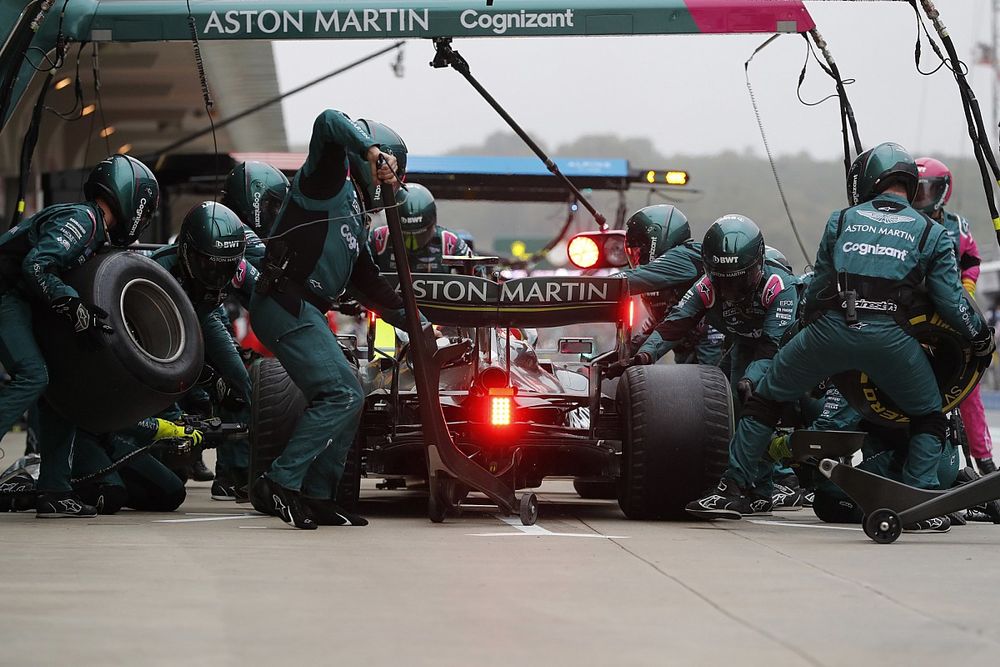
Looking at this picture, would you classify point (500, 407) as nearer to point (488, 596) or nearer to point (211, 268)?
point (211, 268)

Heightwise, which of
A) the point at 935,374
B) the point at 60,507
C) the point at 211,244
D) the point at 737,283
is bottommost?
the point at 60,507

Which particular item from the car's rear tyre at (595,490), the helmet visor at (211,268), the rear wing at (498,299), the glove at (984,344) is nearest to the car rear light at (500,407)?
the rear wing at (498,299)

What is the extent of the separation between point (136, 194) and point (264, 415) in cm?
146

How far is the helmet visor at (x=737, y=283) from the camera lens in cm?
984

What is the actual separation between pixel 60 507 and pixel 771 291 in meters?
4.59

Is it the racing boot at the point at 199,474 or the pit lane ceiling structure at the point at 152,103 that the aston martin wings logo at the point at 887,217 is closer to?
the racing boot at the point at 199,474

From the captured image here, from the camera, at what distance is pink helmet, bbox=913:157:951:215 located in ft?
32.0

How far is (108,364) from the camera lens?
852cm

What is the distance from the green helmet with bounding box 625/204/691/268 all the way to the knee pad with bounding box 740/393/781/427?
2.89 metres

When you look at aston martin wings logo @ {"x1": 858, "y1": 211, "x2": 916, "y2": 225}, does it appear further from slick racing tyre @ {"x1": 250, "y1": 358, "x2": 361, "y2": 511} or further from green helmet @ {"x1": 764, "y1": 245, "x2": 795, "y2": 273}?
slick racing tyre @ {"x1": 250, "y1": 358, "x2": 361, "y2": 511}

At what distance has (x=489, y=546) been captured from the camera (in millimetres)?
7055

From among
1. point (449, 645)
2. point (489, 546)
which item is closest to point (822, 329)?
point (489, 546)

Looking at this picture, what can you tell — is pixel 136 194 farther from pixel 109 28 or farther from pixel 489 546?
pixel 489 546

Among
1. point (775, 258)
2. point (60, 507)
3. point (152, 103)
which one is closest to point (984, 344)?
point (775, 258)
